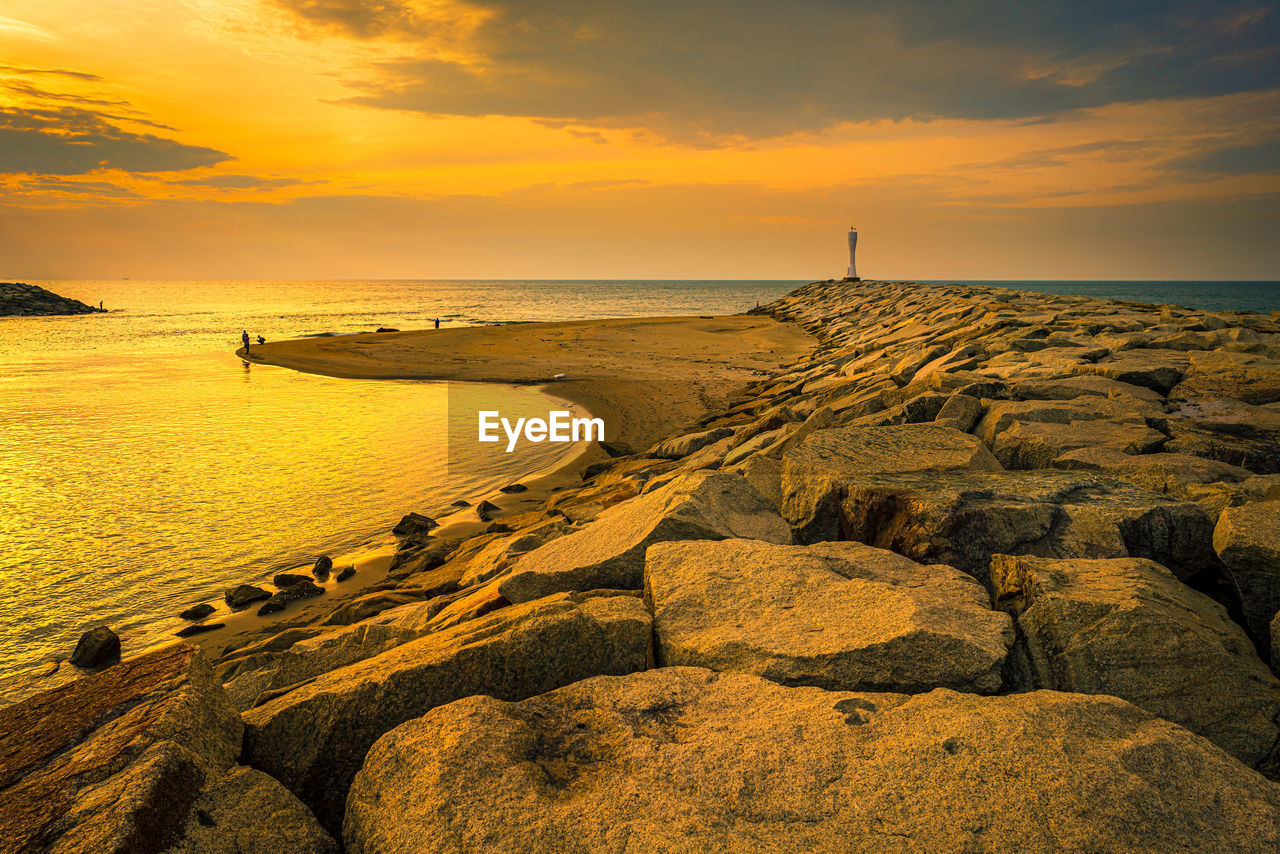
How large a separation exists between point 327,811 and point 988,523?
323 centimetres

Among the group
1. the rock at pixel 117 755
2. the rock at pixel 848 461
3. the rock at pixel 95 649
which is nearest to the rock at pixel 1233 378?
the rock at pixel 848 461

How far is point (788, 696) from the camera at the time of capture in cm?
244

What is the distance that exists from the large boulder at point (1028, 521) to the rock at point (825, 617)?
0.23 m

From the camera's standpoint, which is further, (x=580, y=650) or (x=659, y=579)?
(x=659, y=579)

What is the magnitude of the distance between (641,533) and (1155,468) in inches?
126

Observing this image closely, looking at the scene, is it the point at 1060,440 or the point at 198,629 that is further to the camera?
the point at 198,629

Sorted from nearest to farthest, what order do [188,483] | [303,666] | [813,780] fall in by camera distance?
[813,780] < [303,666] < [188,483]

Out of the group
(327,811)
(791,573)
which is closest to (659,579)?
(791,573)

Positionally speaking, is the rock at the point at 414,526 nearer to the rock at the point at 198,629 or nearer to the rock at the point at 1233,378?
the rock at the point at 198,629

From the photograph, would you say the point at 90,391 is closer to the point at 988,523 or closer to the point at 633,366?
the point at 633,366

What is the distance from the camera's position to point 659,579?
3408 mm

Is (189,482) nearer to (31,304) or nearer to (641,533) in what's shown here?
(641,533)

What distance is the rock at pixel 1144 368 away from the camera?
6250 mm

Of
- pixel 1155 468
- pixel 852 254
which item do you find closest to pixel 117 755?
pixel 1155 468
